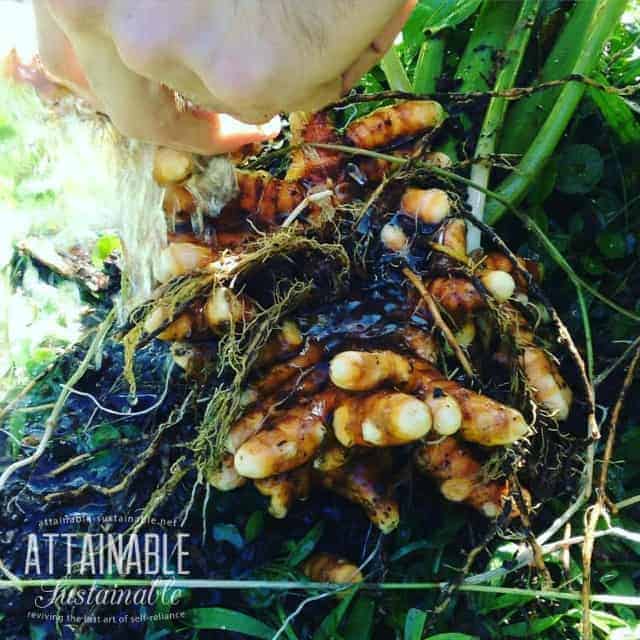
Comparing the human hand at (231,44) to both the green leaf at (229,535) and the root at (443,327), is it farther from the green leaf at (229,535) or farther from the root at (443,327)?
the green leaf at (229,535)

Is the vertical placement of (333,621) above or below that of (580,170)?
below

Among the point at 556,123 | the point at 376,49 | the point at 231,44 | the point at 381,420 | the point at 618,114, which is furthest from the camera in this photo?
the point at 618,114

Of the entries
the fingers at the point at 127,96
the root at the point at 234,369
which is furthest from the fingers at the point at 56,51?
the root at the point at 234,369

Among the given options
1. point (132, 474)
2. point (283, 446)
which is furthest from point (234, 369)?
point (132, 474)

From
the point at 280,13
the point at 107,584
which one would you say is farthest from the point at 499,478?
the point at 280,13

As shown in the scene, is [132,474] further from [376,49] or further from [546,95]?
[546,95]

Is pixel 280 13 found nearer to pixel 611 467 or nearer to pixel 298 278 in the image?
pixel 298 278
